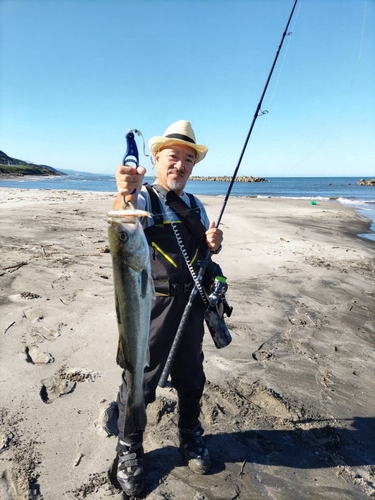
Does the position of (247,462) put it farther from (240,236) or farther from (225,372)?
(240,236)

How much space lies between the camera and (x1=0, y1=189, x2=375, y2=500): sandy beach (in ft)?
9.20

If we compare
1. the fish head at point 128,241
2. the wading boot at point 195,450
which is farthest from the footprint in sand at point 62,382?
the fish head at point 128,241

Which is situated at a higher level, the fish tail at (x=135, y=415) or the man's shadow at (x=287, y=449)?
the fish tail at (x=135, y=415)

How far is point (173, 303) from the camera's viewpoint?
9.46 ft

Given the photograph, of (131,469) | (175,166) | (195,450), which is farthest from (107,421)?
(175,166)

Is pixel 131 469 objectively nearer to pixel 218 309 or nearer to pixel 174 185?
pixel 218 309

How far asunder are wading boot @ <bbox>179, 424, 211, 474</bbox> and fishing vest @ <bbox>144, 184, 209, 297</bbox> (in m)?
1.26

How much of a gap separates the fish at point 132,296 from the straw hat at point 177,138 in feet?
3.83

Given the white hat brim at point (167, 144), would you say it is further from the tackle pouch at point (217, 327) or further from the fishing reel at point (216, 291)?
the tackle pouch at point (217, 327)

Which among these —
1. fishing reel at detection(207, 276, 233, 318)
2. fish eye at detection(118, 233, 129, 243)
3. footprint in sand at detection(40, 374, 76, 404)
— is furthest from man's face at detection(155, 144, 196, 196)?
footprint in sand at detection(40, 374, 76, 404)

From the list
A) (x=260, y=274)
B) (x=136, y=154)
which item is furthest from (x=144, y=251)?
(x=260, y=274)

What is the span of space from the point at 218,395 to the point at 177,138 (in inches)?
106

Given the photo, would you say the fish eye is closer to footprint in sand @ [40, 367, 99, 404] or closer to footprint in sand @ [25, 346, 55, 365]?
footprint in sand @ [40, 367, 99, 404]

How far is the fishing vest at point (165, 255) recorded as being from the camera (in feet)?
9.26
